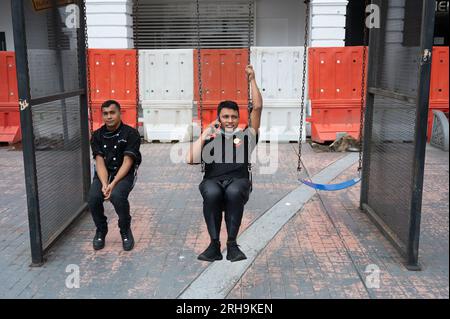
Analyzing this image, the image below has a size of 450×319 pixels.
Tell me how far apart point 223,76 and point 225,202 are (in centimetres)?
622

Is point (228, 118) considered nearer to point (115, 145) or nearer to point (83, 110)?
point (115, 145)

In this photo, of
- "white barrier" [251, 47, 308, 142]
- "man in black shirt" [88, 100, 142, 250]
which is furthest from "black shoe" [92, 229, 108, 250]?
"white barrier" [251, 47, 308, 142]

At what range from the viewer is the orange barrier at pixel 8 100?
9.91m

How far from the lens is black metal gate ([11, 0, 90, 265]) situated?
4156mm

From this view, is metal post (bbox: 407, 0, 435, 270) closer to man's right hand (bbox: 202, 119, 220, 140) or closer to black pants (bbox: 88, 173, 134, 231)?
man's right hand (bbox: 202, 119, 220, 140)

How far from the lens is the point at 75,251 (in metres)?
4.74

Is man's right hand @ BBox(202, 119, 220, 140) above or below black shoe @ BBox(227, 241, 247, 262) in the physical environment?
above

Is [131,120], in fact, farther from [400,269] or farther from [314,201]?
[400,269]

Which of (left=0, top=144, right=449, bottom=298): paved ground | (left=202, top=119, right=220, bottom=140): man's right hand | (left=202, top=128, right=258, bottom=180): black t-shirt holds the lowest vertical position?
(left=0, top=144, right=449, bottom=298): paved ground

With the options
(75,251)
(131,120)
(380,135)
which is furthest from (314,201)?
(131,120)

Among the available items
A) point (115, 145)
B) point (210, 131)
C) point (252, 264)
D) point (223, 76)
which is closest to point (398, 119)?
point (210, 131)

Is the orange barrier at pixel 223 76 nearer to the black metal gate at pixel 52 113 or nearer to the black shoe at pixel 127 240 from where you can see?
the black metal gate at pixel 52 113

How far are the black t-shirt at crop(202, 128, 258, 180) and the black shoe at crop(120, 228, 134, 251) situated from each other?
3.45 feet

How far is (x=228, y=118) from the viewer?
4297mm
